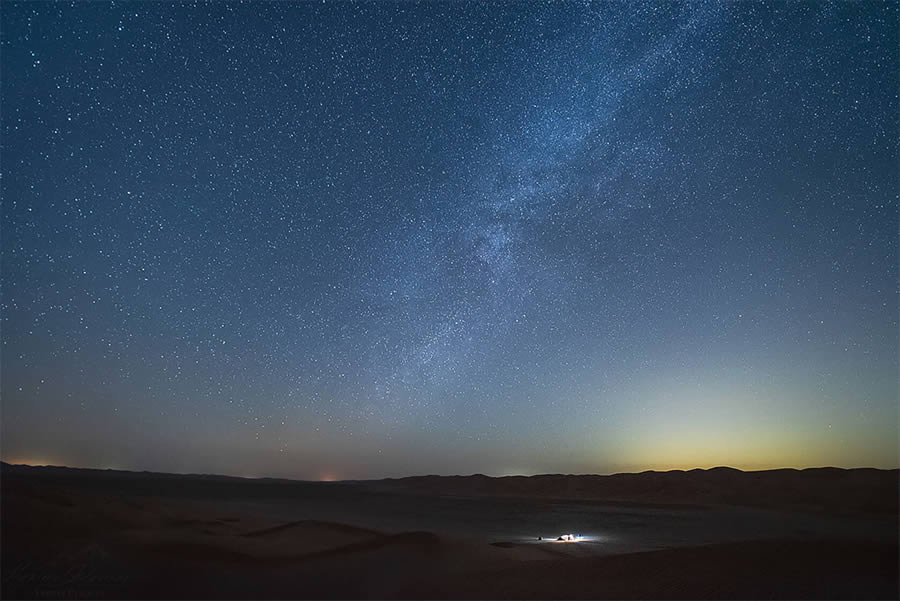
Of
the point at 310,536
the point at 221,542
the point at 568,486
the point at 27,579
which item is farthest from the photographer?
the point at 568,486

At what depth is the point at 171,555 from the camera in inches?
478

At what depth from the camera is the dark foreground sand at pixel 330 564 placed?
10578mm

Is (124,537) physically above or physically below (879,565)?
above

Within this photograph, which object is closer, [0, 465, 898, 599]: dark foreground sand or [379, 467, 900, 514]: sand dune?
[0, 465, 898, 599]: dark foreground sand

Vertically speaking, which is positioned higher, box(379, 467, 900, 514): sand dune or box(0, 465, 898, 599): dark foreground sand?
box(0, 465, 898, 599): dark foreground sand

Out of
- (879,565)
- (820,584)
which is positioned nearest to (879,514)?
(879,565)

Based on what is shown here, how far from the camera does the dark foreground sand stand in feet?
34.7

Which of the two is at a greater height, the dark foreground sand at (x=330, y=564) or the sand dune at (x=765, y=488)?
the dark foreground sand at (x=330, y=564)

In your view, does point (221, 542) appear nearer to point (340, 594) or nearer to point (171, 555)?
point (171, 555)

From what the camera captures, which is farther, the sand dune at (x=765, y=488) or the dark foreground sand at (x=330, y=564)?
the sand dune at (x=765, y=488)

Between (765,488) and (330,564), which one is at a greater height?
(330,564)

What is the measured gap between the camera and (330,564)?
13.6 metres

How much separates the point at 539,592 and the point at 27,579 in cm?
1039

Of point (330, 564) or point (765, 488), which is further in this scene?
point (765, 488)
